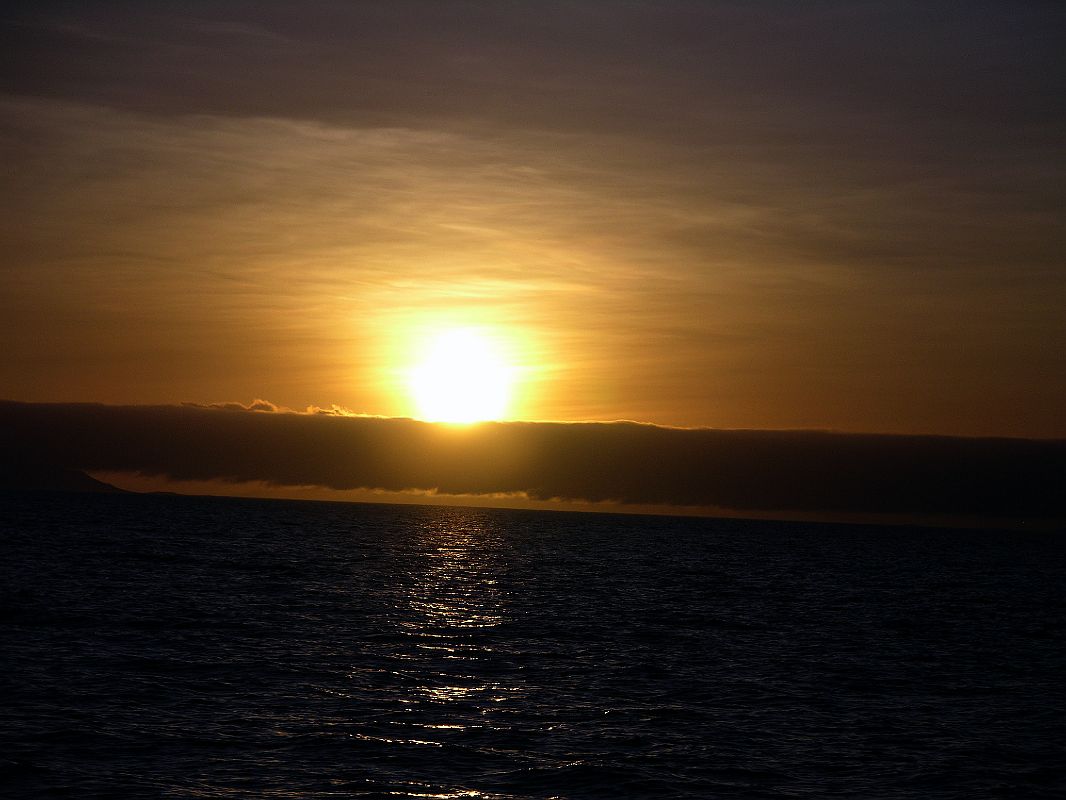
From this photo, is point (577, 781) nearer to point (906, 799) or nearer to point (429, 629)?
point (906, 799)

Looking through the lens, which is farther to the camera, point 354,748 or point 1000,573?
point 1000,573

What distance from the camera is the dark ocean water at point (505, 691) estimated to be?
25.8 metres

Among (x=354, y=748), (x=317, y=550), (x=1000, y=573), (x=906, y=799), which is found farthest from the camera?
(x=1000, y=573)

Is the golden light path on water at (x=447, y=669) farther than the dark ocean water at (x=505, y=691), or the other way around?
the golden light path on water at (x=447, y=669)

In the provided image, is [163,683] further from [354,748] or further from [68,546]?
[68,546]

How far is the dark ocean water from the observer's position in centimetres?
2578

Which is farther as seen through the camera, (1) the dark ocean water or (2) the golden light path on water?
(2) the golden light path on water

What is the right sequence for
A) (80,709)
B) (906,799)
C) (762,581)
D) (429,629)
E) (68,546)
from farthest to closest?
1. (68,546)
2. (762,581)
3. (429,629)
4. (80,709)
5. (906,799)

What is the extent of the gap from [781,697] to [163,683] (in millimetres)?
21036

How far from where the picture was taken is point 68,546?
10312 centimetres

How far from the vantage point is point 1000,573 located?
430ft

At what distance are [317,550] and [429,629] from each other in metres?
69.5

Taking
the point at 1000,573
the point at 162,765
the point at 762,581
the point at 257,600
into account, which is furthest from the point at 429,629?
the point at 1000,573

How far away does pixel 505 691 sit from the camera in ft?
118
